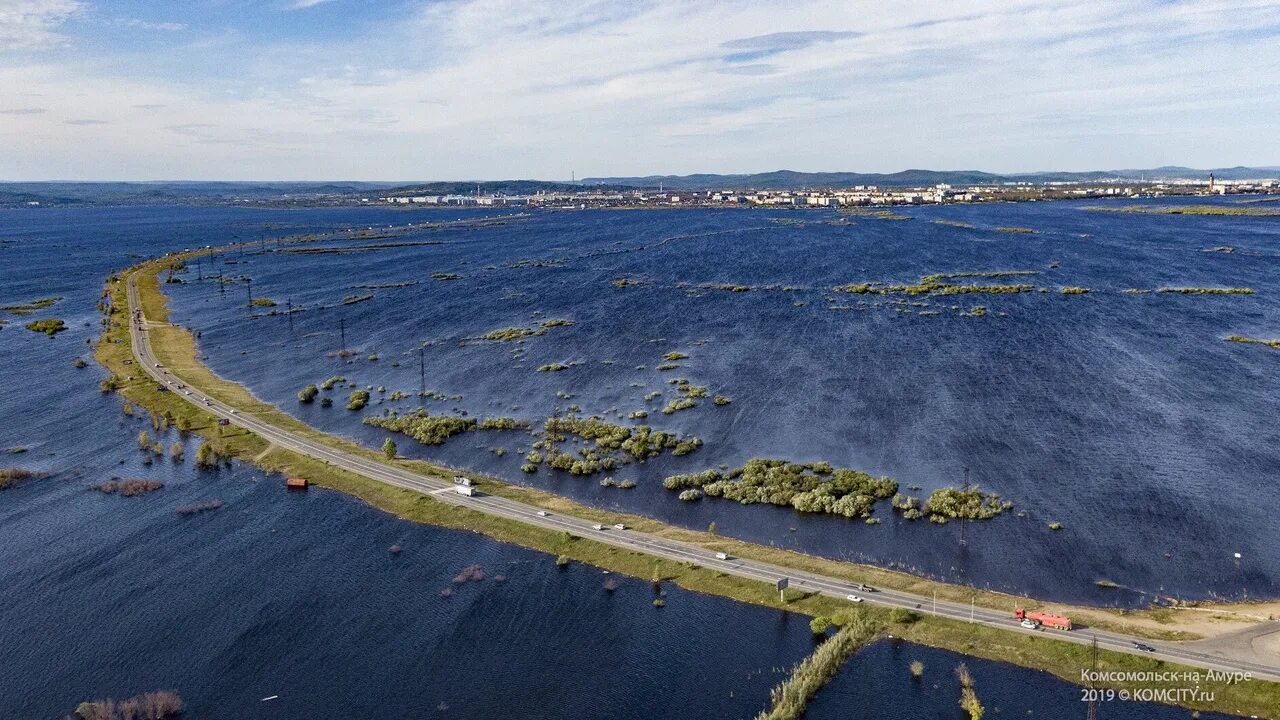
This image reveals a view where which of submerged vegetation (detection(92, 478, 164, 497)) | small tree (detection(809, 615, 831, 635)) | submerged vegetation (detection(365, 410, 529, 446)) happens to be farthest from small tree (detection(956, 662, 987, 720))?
submerged vegetation (detection(92, 478, 164, 497))

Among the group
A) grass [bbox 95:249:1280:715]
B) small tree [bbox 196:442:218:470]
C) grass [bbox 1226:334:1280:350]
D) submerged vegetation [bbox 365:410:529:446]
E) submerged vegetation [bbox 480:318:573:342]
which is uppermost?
grass [bbox 1226:334:1280:350]

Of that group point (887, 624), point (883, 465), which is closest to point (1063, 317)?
point (883, 465)

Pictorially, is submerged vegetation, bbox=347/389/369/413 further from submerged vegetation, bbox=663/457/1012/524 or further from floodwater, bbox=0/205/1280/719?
submerged vegetation, bbox=663/457/1012/524

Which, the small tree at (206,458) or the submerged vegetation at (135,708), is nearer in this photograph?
the submerged vegetation at (135,708)

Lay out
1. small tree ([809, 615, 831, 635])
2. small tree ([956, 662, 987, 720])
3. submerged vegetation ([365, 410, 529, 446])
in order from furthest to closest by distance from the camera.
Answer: submerged vegetation ([365, 410, 529, 446]) < small tree ([809, 615, 831, 635]) < small tree ([956, 662, 987, 720])

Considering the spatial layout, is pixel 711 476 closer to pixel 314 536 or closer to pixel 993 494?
pixel 993 494

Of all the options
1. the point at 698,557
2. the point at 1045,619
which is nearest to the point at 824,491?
the point at 698,557

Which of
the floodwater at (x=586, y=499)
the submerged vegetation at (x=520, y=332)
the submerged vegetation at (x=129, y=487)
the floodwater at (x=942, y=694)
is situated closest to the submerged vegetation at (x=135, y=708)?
the floodwater at (x=586, y=499)

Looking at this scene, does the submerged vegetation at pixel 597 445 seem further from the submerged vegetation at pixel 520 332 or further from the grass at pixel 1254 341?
the grass at pixel 1254 341
